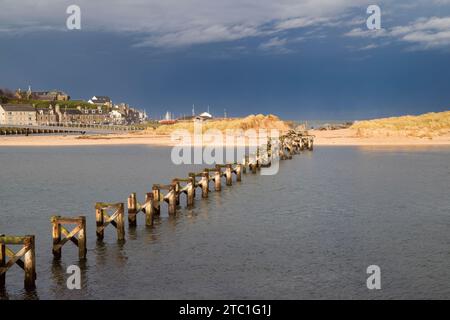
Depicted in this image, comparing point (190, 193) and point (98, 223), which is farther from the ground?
point (190, 193)

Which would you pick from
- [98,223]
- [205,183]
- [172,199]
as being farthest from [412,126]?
[98,223]

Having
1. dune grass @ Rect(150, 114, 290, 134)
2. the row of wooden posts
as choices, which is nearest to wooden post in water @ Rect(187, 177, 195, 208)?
the row of wooden posts

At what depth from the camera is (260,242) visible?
2158 cm

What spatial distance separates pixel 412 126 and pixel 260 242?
112731 mm

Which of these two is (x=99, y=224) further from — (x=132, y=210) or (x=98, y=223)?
(x=132, y=210)

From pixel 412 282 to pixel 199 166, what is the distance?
4223cm

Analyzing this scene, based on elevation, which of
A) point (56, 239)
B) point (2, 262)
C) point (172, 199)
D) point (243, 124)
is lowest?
point (2, 262)

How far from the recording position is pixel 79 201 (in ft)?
108

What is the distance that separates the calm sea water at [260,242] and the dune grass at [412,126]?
250 ft

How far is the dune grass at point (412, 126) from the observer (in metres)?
116
